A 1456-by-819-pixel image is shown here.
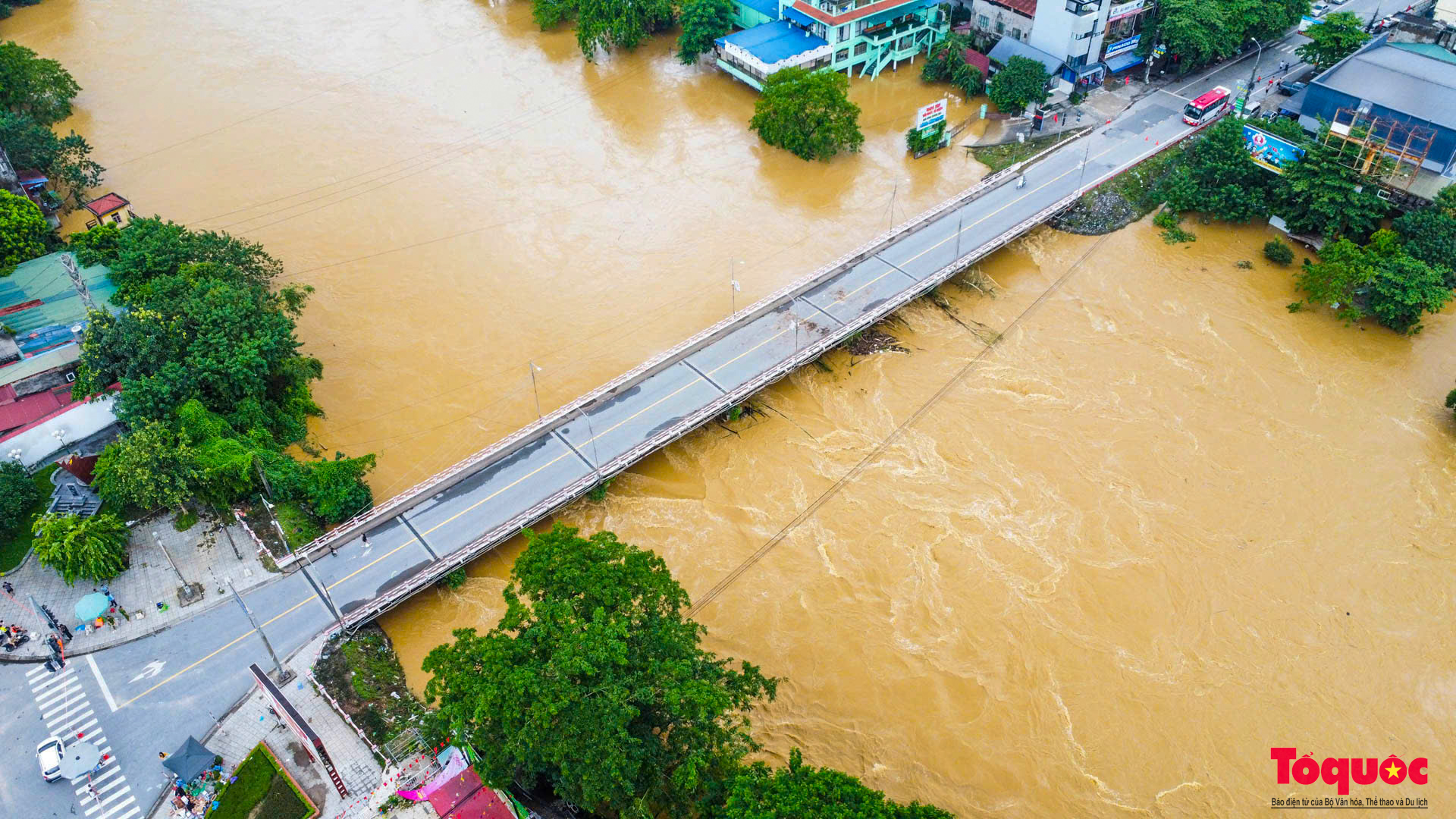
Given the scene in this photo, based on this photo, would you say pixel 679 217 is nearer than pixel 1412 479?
No

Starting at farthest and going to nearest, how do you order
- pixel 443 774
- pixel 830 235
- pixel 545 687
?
1. pixel 830 235
2. pixel 443 774
3. pixel 545 687

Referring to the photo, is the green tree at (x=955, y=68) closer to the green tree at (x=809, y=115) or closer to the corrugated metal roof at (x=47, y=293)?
the green tree at (x=809, y=115)

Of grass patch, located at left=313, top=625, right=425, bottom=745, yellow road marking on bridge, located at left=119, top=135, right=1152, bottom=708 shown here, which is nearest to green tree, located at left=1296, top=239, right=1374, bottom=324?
yellow road marking on bridge, located at left=119, top=135, right=1152, bottom=708

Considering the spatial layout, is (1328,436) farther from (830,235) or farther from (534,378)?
(534,378)

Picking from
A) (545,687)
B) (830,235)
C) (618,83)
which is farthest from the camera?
(618,83)

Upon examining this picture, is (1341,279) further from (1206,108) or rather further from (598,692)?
(598,692)

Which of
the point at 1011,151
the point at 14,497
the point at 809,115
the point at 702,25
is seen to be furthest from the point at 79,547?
the point at 1011,151

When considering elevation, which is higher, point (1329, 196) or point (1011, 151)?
point (1329, 196)

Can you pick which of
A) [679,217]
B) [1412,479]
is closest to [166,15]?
[679,217]
